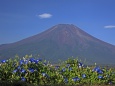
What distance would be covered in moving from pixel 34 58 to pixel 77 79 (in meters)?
2.35

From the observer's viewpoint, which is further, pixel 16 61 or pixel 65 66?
pixel 65 66

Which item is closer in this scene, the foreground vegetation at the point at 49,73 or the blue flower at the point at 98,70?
the foreground vegetation at the point at 49,73

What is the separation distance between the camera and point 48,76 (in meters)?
13.9

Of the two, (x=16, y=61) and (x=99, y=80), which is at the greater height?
(x=16, y=61)

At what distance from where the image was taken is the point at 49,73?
46.8ft

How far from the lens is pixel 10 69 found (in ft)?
45.9

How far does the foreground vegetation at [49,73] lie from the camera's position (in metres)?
13.7

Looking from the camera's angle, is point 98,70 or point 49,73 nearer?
point 49,73

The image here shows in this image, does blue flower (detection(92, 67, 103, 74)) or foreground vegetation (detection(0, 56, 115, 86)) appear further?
blue flower (detection(92, 67, 103, 74))

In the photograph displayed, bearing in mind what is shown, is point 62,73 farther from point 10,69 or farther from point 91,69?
point 10,69

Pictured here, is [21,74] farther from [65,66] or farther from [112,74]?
[112,74]

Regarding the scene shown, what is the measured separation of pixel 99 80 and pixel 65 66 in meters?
2.05

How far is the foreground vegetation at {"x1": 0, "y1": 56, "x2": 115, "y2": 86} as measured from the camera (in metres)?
13.7

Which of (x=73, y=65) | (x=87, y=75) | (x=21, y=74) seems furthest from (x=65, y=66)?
(x=21, y=74)
